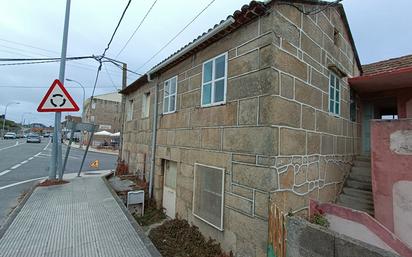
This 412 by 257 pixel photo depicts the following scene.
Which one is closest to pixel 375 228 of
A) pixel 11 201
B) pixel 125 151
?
pixel 11 201

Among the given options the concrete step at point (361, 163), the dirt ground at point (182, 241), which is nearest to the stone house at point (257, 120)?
the dirt ground at point (182, 241)

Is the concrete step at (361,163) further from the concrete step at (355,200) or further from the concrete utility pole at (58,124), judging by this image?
the concrete utility pole at (58,124)

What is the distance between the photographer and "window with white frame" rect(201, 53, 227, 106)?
17.2 ft

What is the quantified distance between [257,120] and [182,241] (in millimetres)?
3332

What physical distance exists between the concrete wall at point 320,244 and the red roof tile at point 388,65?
5.98m

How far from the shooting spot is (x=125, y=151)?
12828 mm

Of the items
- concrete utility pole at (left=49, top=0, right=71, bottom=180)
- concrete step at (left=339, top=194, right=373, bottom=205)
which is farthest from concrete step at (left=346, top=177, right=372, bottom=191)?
concrete utility pole at (left=49, top=0, right=71, bottom=180)

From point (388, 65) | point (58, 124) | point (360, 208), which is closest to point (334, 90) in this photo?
point (360, 208)

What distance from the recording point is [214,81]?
18.1 ft

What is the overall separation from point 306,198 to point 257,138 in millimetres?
1795

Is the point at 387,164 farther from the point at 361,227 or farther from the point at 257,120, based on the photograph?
the point at 257,120

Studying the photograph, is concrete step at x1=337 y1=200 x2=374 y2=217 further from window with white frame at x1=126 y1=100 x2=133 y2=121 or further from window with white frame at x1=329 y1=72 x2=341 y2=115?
window with white frame at x1=126 y1=100 x2=133 y2=121

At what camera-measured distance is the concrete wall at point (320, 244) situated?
2.52m

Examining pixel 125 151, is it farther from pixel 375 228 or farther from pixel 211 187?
pixel 375 228
